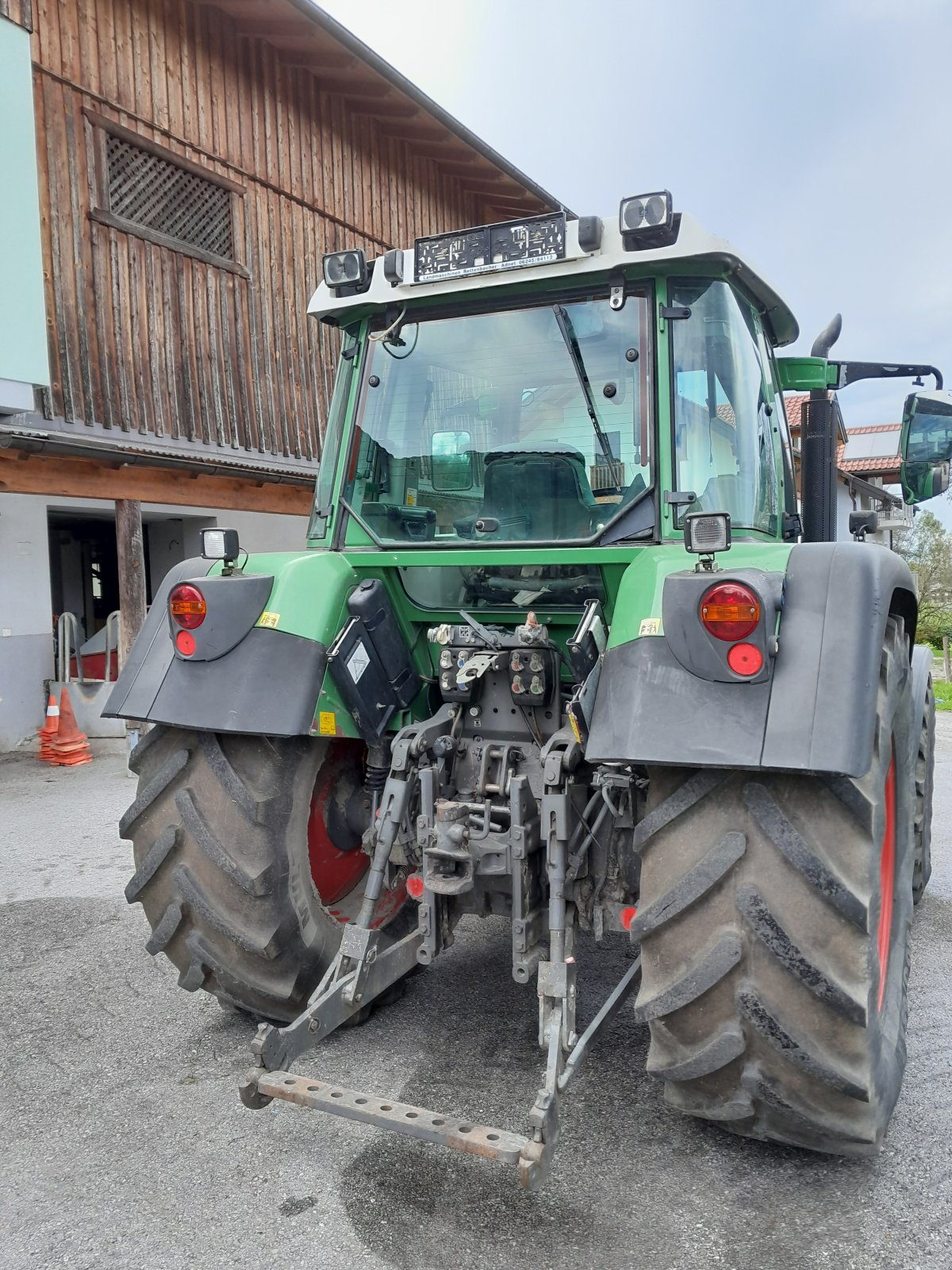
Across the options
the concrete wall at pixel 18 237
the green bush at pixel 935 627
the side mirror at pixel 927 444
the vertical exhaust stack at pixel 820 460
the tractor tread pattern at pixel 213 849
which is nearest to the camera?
the tractor tread pattern at pixel 213 849

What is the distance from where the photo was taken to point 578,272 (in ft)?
Result: 9.37

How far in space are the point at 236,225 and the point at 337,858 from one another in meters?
8.91

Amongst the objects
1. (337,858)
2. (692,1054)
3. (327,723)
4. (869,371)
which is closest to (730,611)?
(692,1054)

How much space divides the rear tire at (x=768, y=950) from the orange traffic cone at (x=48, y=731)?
7.77m

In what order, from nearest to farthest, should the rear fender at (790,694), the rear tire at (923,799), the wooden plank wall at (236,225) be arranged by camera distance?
the rear fender at (790,694), the rear tire at (923,799), the wooden plank wall at (236,225)

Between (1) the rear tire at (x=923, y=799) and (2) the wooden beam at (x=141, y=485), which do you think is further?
(2) the wooden beam at (x=141, y=485)

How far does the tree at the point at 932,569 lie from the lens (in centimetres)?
2833

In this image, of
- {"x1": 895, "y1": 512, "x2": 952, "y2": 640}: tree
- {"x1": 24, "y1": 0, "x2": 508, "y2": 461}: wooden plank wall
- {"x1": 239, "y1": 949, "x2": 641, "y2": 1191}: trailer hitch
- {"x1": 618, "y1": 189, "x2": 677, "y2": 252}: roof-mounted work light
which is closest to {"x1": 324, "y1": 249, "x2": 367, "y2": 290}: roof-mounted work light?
{"x1": 618, "y1": 189, "x2": 677, "y2": 252}: roof-mounted work light

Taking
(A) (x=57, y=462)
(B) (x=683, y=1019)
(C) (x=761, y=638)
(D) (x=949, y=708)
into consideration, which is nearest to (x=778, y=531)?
(C) (x=761, y=638)

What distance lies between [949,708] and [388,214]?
10107mm

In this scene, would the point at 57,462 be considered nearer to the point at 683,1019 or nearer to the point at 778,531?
the point at 778,531

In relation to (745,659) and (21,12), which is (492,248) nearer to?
(745,659)

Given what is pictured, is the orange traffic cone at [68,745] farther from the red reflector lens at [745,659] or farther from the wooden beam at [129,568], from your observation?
the red reflector lens at [745,659]

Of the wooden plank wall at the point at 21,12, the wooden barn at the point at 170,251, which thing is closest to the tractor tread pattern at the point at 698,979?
the wooden barn at the point at 170,251
